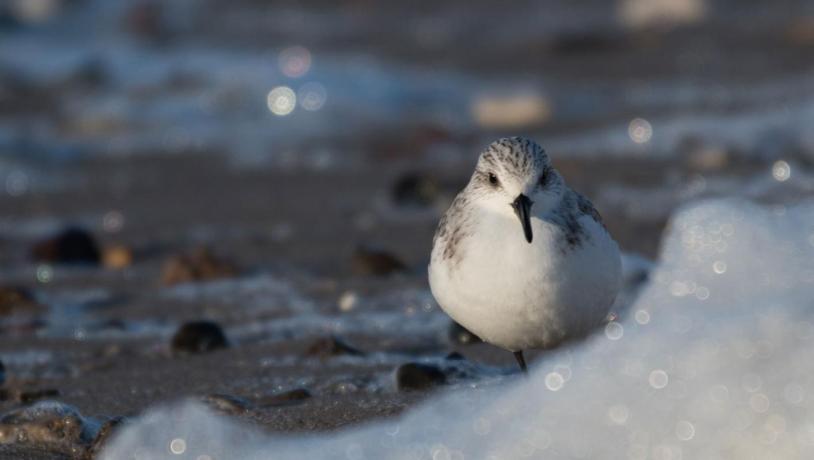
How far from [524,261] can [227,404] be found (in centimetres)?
97

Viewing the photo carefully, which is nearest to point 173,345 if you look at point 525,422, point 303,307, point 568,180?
point 303,307

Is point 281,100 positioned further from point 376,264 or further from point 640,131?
point 376,264

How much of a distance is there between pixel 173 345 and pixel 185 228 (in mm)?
2657

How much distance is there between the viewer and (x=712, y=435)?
2975 millimetres

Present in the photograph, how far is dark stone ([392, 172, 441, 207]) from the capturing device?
797 cm

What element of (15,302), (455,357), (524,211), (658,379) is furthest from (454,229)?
(15,302)

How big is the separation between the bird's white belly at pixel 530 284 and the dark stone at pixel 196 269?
97.1 inches

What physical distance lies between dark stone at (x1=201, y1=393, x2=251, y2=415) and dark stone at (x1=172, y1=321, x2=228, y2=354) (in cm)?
98

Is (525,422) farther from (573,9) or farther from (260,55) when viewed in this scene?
(573,9)

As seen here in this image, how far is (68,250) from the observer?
7215mm

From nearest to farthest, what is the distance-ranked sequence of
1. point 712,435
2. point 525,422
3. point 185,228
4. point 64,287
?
1. point 712,435
2. point 525,422
3. point 64,287
4. point 185,228

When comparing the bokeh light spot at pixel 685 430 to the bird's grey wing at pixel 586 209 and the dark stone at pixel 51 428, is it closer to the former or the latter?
the bird's grey wing at pixel 586 209

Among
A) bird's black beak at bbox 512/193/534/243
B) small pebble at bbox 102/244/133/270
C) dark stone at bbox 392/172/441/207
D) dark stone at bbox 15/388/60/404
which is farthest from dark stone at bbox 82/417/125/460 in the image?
dark stone at bbox 392/172/441/207

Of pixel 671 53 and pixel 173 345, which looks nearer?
pixel 173 345
